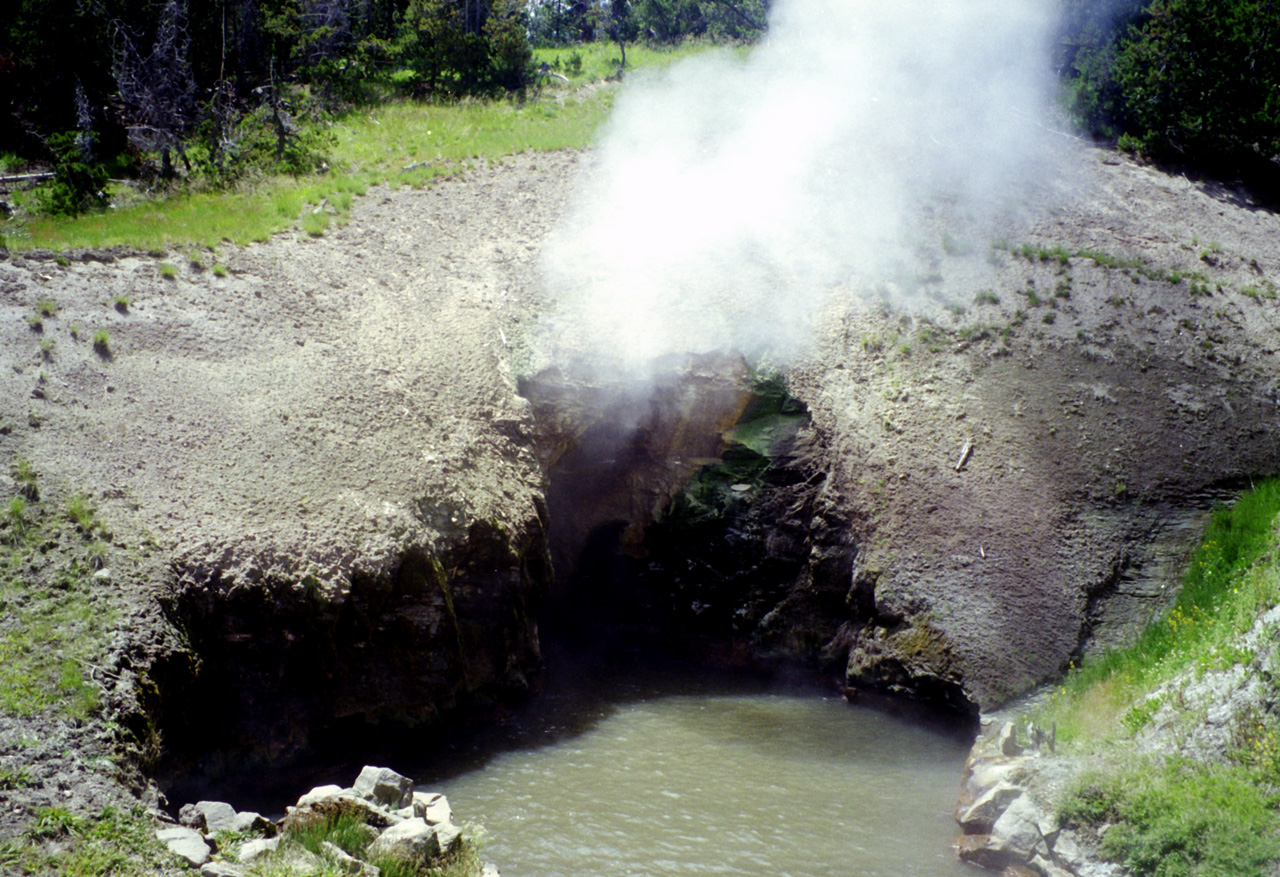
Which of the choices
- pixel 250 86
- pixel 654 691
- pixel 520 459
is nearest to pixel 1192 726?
pixel 654 691

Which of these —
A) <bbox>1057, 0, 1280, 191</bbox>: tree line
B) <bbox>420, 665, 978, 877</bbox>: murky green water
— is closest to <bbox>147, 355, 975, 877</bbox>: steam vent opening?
<bbox>420, 665, 978, 877</bbox>: murky green water

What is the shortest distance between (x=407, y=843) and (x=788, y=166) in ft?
44.5

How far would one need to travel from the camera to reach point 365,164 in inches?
680

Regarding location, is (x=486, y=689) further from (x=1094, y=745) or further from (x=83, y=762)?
(x=1094, y=745)

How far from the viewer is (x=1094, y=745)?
305 inches

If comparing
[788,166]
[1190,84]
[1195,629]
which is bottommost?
[1195,629]

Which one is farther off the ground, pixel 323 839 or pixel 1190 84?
pixel 1190 84

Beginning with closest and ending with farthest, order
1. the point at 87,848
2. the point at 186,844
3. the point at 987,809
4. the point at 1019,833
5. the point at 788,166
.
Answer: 1. the point at 87,848
2. the point at 186,844
3. the point at 1019,833
4. the point at 987,809
5. the point at 788,166

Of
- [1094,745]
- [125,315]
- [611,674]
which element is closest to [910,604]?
[1094,745]

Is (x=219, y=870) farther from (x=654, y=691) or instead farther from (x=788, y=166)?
(x=788, y=166)

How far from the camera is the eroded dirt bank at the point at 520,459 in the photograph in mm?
8164

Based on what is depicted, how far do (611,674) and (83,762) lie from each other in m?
6.22

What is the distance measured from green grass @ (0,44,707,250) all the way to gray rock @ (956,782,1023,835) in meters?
11.3

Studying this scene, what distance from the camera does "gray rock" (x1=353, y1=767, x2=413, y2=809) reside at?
6.63 meters
